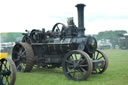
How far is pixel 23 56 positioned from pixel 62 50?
1.95 metres

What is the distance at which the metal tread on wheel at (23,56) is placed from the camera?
28.7 ft

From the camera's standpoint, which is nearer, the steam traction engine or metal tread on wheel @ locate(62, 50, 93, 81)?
metal tread on wheel @ locate(62, 50, 93, 81)

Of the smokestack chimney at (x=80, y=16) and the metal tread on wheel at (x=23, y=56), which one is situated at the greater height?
the smokestack chimney at (x=80, y=16)

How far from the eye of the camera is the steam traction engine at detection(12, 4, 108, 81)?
735cm

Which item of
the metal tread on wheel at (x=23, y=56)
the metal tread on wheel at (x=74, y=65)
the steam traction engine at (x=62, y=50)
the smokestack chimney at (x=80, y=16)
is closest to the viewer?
the metal tread on wheel at (x=74, y=65)

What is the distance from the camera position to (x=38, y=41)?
9234 millimetres

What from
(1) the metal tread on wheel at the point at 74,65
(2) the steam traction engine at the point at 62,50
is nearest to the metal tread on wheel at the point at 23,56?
(2) the steam traction engine at the point at 62,50

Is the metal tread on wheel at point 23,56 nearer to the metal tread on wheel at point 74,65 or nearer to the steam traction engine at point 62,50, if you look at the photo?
the steam traction engine at point 62,50

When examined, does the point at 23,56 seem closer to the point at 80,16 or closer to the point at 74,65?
the point at 74,65

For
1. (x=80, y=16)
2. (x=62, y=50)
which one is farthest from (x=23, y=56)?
(x=80, y=16)

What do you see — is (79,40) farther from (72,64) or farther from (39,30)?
(39,30)

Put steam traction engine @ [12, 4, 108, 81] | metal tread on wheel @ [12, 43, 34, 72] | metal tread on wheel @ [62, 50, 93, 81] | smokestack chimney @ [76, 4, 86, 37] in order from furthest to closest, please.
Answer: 1. metal tread on wheel @ [12, 43, 34, 72]
2. smokestack chimney @ [76, 4, 86, 37]
3. steam traction engine @ [12, 4, 108, 81]
4. metal tread on wheel @ [62, 50, 93, 81]

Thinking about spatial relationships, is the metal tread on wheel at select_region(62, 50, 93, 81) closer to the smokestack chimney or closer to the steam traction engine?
the steam traction engine

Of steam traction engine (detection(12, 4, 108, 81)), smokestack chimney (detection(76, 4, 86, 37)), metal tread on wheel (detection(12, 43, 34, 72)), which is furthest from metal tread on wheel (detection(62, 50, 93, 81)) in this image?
metal tread on wheel (detection(12, 43, 34, 72))
